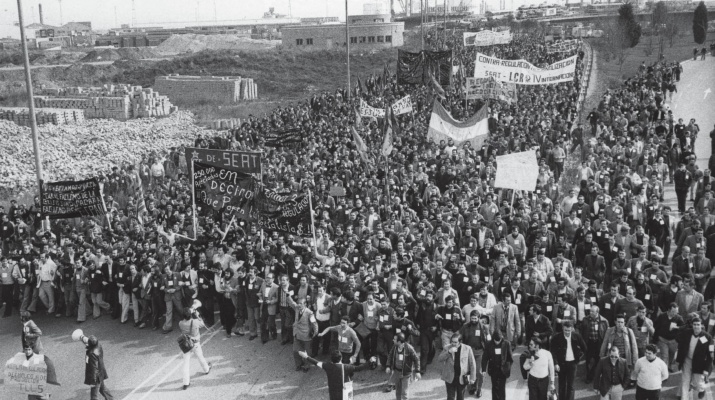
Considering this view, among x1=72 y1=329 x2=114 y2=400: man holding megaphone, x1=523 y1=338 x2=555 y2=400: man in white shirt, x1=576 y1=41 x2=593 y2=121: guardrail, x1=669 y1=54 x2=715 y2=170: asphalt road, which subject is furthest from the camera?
x1=576 y1=41 x2=593 y2=121: guardrail

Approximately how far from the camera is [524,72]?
24375 mm

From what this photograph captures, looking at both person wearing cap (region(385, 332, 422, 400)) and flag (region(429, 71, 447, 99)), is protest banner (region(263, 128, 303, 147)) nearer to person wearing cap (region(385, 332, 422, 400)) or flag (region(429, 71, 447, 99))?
flag (region(429, 71, 447, 99))

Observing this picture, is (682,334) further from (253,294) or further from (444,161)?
(444,161)

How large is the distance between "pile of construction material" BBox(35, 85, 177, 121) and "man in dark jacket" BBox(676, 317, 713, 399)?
47.8 meters

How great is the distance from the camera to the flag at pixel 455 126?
20.8 m

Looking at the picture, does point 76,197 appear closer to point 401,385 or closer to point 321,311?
point 321,311

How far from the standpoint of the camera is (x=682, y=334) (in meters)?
9.98

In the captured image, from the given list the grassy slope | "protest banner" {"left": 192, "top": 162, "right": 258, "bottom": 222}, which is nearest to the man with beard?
"protest banner" {"left": 192, "top": 162, "right": 258, "bottom": 222}

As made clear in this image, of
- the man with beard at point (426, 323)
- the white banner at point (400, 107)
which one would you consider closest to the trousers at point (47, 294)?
the man with beard at point (426, 323)

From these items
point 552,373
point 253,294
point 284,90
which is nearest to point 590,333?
→ point 552,373

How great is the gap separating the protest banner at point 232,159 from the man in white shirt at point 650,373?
845 cm

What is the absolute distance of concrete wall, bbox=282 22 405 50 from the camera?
97.1 metres

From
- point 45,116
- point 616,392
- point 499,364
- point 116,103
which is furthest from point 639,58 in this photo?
point 499,364

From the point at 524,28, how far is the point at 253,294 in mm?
96198
